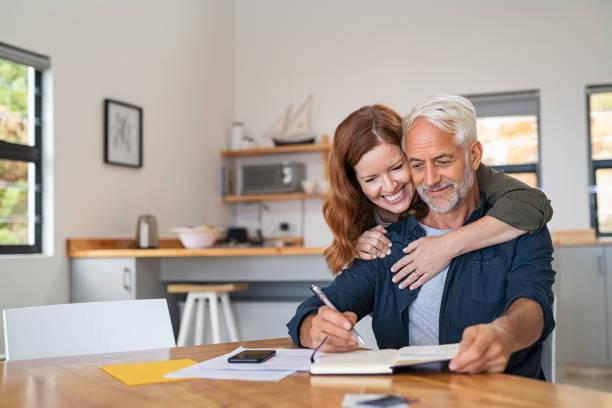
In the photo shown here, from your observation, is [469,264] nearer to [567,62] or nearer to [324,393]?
[324,393]

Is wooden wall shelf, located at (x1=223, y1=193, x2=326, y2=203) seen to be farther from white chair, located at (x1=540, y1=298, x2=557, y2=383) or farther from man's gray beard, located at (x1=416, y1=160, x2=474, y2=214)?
white chair, located at (x1=540, y1=298, x2=557, y2=383)

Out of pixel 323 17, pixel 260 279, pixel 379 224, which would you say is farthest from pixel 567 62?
pixel 379 224

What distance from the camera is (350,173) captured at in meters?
2.09

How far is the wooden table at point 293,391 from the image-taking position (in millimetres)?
1051

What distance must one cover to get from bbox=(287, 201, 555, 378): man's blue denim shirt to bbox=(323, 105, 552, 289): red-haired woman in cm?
4

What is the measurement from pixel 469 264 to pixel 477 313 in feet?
0.40

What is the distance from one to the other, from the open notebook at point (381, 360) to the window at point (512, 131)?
4481 millimetres

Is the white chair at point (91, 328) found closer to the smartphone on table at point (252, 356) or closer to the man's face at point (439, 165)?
the smartphone on table at point (252, 356)

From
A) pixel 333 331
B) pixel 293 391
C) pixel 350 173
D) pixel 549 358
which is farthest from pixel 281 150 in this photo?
pixel 293 391

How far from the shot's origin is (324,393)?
114cm

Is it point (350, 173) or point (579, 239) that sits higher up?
point (350, 173)

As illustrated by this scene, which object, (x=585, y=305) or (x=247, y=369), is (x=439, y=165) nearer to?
(x=247, y=369)

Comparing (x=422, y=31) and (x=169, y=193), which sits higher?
(x=422, y=31)

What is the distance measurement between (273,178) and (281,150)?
0.25 meters
